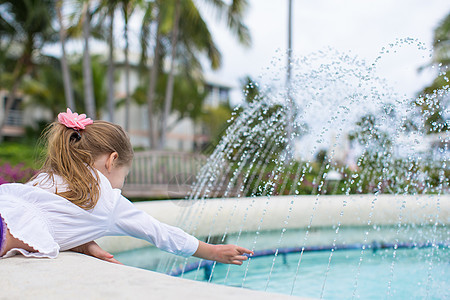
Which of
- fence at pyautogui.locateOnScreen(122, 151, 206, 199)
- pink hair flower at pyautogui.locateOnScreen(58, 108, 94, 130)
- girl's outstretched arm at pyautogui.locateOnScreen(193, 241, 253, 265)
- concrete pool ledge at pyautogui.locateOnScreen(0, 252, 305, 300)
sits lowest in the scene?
fence at pyautogui.locateOnScreen(122, 151, 206, 199)

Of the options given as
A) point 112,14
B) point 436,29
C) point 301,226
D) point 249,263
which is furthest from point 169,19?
point 436,29

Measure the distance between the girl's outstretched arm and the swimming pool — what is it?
1319mm

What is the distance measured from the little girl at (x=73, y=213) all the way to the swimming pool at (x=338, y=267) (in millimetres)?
1461

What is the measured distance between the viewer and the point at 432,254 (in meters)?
4.01

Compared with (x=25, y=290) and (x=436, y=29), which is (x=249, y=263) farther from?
(x=436, y=29)

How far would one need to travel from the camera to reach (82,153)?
1677 mm

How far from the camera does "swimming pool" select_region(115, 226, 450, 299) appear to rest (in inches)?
111

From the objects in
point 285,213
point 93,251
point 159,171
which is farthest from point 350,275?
point 159,171

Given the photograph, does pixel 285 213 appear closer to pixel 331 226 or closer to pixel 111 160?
pixel 331 226

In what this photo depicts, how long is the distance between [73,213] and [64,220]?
0.04 metres

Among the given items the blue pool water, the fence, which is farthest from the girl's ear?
the fence

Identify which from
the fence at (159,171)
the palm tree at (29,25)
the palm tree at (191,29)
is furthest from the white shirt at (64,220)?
the palm tree at (29,25)

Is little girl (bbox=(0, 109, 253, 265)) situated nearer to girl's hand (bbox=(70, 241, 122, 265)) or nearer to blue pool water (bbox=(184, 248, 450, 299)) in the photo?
girl's hand (bbox=(70, 241, 122, 265))

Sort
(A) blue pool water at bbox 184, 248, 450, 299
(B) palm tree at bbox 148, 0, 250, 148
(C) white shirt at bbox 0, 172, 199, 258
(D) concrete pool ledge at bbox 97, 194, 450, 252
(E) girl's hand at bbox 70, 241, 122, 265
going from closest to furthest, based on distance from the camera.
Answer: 1. (C) white shirt at bbox 0, 172, 199, 258
2. (E) girl's hand at bbox 70, 241, 122, 265
3. (A) blue pool water at bbox 184, 248, 450, 299
4. (D) concrete pool ledge at bbox 97, 194, 450, 252
5. (B) palm tree at bbox 148, 0, 250, 148
